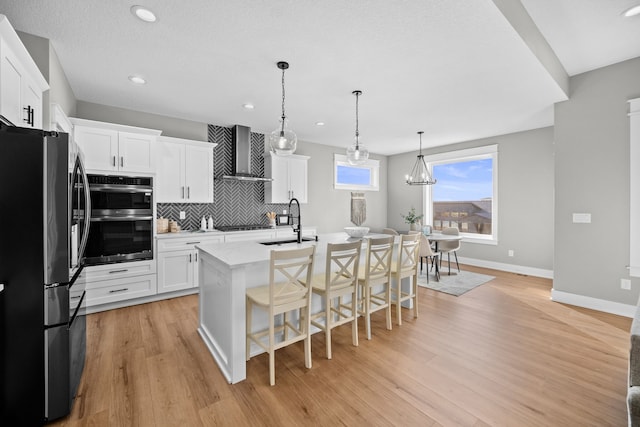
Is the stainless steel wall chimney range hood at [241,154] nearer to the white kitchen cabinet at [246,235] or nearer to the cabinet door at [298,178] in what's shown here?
the cabinet door at [298,178]

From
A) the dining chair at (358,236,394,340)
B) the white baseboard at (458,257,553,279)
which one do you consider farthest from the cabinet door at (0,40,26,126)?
the white baseboard at (458,257,553,279)

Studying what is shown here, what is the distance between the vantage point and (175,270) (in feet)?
12.8

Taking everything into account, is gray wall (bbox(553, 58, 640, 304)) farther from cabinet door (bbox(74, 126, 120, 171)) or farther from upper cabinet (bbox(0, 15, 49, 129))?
cabinet door (bbox(74, 126, 120, 171))

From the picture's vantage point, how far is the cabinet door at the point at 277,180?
5.18 m

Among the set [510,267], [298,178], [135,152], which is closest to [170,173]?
[135,152]

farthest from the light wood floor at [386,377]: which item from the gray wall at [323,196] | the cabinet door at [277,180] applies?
the gray wall at [323,196]

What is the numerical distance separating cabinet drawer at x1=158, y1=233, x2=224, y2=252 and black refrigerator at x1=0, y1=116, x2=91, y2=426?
214 cm

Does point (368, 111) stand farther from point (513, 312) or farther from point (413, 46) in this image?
point (513, 312)

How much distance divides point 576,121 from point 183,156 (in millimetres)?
5441

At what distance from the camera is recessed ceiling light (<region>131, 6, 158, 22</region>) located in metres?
1.98

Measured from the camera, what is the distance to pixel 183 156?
4254 millimetres

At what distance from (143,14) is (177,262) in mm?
2935

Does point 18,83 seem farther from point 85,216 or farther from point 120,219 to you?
point 120,219

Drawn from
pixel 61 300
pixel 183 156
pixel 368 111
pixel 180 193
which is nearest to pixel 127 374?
pixel 61 300
